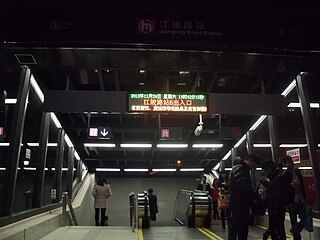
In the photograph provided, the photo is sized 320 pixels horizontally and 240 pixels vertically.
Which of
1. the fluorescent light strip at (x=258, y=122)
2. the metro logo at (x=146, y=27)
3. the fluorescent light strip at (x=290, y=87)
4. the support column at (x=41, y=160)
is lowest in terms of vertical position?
the support column at (x=41, y=160)

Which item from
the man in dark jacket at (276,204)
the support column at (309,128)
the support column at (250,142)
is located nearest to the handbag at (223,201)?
the support column at (309,128)

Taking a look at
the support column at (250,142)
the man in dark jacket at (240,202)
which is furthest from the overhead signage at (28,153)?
the support column at (250,142)

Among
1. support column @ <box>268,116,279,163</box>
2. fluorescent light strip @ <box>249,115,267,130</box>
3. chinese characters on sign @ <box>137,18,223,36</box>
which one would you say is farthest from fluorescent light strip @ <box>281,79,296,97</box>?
chinese characters on sign @ <box>137,18,223,36</box>

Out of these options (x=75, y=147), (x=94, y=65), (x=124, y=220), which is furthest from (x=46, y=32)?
(x=124, y=220)

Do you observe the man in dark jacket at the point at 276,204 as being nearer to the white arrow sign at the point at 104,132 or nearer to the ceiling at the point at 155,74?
the ceiling at the point at 155,74

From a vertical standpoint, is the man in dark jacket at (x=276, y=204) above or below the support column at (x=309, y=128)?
below

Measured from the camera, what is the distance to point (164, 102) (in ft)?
26.0

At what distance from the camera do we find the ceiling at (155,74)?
6.30 meters

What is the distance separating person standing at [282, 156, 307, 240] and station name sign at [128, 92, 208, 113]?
2.73 meters

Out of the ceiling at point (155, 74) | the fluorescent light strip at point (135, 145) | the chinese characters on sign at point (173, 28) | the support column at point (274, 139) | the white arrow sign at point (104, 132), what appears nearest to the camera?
the chinese characters on sign at point (173, 28)

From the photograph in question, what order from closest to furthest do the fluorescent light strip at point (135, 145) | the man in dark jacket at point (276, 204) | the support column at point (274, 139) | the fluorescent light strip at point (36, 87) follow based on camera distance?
the man in dark jacket at point (276, 204) < the fluorescent light strip at point (36, 87) < the support column at point (274, 139) < the fluorescent light strip at point (135, 145)

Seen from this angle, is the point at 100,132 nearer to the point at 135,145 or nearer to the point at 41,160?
the point at 41,160

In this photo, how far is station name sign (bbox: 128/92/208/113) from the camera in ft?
26.0

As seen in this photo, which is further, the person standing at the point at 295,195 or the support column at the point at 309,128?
the support column at the point at 309,128
